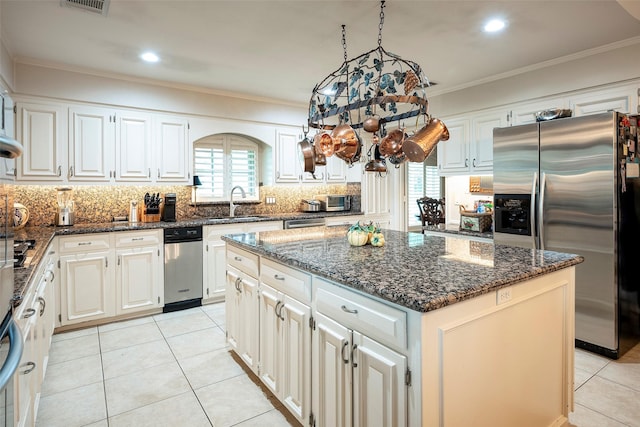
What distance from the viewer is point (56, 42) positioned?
315cm

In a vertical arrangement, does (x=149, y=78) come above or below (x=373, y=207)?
above

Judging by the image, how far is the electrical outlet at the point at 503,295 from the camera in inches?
62.7

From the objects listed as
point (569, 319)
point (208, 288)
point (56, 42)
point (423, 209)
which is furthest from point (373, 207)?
point (56, 42)

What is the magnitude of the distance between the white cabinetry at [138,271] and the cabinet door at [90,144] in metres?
0.77

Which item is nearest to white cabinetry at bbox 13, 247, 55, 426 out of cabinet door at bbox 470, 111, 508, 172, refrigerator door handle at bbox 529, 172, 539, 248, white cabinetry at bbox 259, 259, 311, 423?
white cabinetry at bbox 259, 259, 311, 423

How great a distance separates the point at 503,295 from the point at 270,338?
139cm

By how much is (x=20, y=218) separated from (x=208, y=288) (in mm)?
1965

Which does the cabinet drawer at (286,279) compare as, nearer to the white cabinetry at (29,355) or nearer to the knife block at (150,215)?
the white cabinetry at (29,355)

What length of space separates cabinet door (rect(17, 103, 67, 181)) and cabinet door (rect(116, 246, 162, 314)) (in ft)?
3.49

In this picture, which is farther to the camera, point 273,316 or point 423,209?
point 423,209

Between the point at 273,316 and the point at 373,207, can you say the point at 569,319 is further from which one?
the point at 373,207

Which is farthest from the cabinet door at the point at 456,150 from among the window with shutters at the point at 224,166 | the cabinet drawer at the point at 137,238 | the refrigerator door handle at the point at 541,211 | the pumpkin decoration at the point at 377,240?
the cabinet drawer at the point at 137,238

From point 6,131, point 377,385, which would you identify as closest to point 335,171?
point 377,385

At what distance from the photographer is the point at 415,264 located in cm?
191
